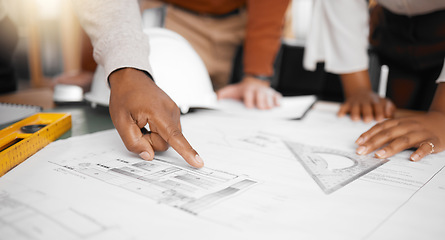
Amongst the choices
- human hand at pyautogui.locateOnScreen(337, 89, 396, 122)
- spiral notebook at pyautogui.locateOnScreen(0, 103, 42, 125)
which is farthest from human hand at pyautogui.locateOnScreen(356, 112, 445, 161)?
spiral notebook at pyautogui.locateOnScreen(0, 103, 42, 125)

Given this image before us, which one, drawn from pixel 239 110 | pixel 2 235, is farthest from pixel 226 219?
pixel 239 110

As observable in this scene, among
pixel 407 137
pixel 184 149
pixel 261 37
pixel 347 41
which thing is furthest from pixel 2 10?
pixel 407 137

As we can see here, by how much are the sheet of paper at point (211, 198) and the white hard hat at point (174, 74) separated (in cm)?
17

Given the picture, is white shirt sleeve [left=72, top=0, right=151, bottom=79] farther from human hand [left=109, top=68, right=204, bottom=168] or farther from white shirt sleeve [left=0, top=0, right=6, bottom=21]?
white shirt sleeve [left=0, top=0, right=6, bottom=21]

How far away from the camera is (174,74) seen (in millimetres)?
624

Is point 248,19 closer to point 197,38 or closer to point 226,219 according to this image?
point 197,38

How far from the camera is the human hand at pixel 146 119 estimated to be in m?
0.40

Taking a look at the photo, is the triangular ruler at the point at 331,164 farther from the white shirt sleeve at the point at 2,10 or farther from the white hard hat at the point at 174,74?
the white shirt sleeve at the point at 2,10

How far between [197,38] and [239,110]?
1.20 ft

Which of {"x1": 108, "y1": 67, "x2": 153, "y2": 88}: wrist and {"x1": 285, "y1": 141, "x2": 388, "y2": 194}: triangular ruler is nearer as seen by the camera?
{"x1": 285, "y1": 141, "x2": 388, "y2": 194}: triangular ruler

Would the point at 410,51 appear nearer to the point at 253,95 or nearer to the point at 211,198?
the point at 253,95

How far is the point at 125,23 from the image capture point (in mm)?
516

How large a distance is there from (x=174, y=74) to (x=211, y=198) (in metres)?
0.37

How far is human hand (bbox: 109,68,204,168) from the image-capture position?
40 cm
